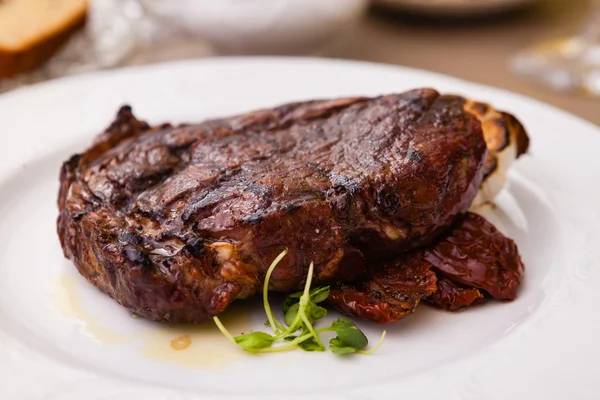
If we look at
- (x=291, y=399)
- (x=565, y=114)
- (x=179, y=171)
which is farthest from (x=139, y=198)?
(x=565, y=114)

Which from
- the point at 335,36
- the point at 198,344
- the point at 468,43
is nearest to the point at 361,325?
the point at 198,344

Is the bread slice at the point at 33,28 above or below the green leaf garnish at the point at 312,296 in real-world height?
above

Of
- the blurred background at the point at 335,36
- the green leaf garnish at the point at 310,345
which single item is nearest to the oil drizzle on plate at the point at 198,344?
the green leaf garnish at the point at 310,345

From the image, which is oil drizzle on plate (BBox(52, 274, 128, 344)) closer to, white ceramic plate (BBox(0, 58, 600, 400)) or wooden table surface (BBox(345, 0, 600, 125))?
white ceramic plate (BBox(0, 58, 600, 400))

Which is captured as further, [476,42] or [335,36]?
[476,42]

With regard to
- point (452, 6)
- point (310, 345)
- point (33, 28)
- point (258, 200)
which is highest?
point (258, 200)

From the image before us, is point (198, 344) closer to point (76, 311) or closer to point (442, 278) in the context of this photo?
point (76, 311)

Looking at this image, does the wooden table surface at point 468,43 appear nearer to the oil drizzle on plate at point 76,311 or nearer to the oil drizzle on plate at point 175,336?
the oil drizzle on plate at point 76,311
